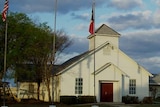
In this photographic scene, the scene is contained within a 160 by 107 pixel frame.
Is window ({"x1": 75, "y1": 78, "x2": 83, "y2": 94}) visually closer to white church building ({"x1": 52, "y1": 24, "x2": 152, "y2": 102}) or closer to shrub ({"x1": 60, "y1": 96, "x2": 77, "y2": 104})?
white church building ({"x1": 52, "y1": 24, "x2": 152, "y2": 102})

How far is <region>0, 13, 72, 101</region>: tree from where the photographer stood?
40.9m

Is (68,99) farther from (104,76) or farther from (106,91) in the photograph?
(104,76)

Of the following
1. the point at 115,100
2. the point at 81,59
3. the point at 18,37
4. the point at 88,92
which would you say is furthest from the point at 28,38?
the point at 115,100

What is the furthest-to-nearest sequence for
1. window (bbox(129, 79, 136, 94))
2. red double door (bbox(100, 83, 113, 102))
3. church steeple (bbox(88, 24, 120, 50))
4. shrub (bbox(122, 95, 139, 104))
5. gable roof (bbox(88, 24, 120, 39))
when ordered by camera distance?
1. gable roof (bbox(88, 24, 120, 39))
2. church steeple (bbox(88, 24, 120, 50))
3. window (bbox(129, 79, 136, 94))
4. red double door (bbox(100, 83, 113, 102))
5. shrub (bbox(122, 95, 139, 104))

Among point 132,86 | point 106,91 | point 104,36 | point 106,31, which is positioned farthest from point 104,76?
point 106,31

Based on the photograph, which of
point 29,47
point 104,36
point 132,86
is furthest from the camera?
point 104,36

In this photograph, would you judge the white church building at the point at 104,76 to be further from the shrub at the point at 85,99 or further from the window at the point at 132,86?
the shrub at the point at 85,99

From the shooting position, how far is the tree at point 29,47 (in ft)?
134

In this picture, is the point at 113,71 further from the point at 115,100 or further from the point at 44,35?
the point at 44,35

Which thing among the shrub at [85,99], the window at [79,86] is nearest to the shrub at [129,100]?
the shrub at [85,99]

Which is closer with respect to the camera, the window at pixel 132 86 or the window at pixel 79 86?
the window at pixel 79 86

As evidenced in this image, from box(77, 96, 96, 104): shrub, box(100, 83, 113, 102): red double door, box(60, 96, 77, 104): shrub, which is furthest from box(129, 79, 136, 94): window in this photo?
box(60, 96, 77, 104): shrub

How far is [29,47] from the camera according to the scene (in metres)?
42.1

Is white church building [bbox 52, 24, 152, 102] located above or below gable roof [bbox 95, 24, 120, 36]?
below
